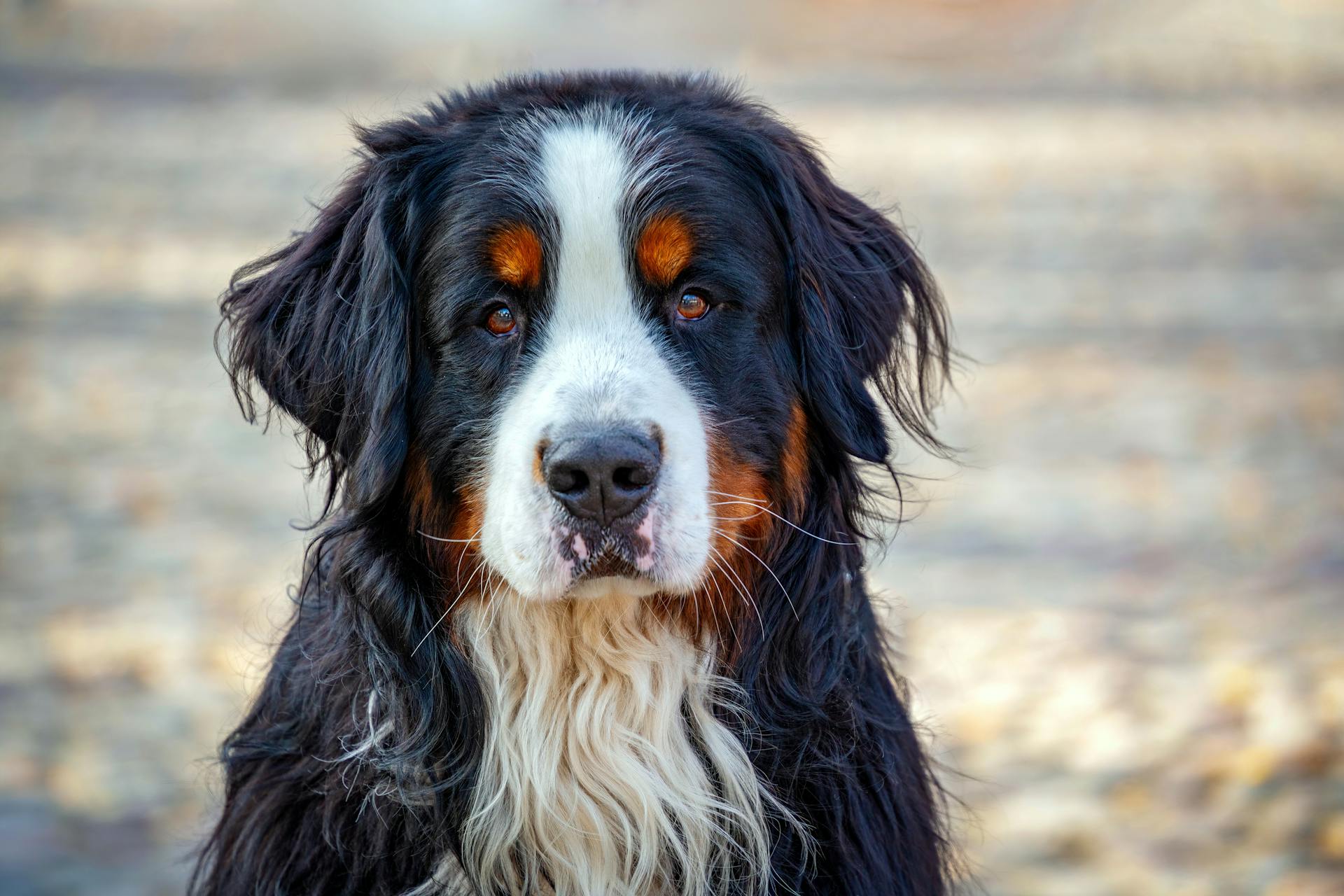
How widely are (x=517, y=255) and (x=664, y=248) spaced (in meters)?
0.30

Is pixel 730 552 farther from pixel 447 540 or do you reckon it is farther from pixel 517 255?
pixel 517 255

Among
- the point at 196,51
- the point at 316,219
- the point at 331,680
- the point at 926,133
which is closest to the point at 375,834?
the point at 331,680

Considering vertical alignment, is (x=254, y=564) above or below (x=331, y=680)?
above

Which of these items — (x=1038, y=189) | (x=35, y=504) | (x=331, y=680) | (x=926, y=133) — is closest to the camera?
(x=331, y=680)

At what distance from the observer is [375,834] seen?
2941 millimetres

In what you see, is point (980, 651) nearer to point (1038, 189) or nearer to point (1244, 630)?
point (1244, 630)

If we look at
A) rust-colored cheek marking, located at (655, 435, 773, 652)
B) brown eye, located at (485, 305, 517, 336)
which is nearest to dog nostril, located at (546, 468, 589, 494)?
rust-colored cheek marking, located at (655, 435, 773, 652)

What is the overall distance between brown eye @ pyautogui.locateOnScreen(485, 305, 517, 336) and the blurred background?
80 centimetres

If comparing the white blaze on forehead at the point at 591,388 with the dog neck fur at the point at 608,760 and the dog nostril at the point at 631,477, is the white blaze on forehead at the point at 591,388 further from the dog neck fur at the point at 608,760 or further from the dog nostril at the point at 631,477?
the dog neck fur at the point at 608,760

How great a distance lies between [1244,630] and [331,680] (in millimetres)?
4090

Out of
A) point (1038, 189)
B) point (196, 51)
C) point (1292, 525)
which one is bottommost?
point (1292, 525)

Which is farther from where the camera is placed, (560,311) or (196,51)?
(196,51)

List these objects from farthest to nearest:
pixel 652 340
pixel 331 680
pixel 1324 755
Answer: pixel 1324 755, pixel 331 680, pixel 652 340

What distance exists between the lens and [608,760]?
2.98 meters
